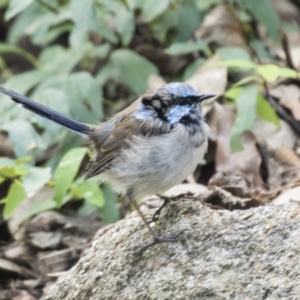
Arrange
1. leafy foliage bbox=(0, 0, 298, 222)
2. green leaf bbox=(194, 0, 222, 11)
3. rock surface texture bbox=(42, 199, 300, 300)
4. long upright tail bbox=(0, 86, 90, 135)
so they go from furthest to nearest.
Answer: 1. green leaf bbox=(194, 0, 222, 11)
2. leafy foliage bbox=(0, 0, 298, 222)
3. long upright tail bbox=(0, 86, 90, 135)
4. rock surface texture bbox=(42, 199, 300, 300)

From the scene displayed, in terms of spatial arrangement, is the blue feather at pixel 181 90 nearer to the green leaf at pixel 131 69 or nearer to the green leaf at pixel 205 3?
the green leaf at pixel 131 69

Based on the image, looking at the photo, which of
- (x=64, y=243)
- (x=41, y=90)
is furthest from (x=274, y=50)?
(x=64, y=243)

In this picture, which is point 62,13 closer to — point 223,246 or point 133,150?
point 133,150

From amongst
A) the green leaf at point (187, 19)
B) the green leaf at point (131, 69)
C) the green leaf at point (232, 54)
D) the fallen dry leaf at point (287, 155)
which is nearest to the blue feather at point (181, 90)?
the fallen dry leaf at point (287, 155)

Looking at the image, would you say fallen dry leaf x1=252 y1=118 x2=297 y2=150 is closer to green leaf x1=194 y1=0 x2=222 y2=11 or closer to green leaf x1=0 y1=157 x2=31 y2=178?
green leaf x1=194 y1=0 x2=222 y2=11

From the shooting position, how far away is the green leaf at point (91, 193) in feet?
15.9

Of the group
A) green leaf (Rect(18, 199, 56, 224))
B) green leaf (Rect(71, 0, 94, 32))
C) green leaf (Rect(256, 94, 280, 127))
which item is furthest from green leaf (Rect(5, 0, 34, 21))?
green leaf (Rect(256, 94, 280, 127))

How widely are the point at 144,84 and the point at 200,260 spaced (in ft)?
9.85

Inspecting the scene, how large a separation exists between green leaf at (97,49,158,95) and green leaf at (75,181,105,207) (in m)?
1.42

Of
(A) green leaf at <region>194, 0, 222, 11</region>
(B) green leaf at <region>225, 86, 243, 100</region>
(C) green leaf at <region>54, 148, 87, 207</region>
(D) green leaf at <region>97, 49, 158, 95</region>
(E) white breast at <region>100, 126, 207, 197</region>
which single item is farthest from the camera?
(A) green leaf at <region>194, 0, 222, 11</region>

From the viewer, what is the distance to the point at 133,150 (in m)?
4.14

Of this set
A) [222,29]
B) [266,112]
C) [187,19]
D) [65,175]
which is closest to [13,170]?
[65,175]

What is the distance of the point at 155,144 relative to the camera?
405 centimetres

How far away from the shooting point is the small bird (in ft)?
13.0
